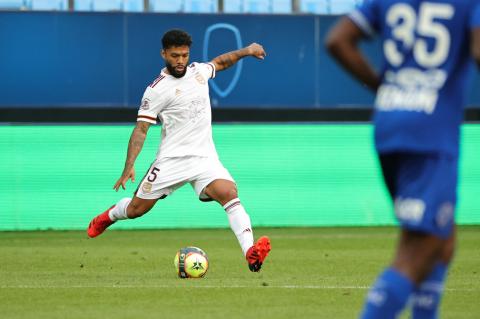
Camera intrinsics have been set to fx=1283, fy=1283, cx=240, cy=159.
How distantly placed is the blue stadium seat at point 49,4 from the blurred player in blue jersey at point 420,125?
1631 centimetres

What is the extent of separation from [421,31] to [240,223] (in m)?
5.89

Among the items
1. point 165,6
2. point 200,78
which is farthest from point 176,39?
point 165,6

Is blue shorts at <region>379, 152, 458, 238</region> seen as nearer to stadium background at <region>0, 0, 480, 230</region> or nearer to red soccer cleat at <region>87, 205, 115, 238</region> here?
red soccer cleat at <region>87, 205, 115, 238</region>

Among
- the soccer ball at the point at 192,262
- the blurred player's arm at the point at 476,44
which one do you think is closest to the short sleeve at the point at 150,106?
the soccer ball at the point at 192,262

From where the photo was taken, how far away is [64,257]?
48.0ft

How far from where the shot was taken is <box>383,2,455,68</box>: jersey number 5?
5.73m

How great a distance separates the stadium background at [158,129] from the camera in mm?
21203

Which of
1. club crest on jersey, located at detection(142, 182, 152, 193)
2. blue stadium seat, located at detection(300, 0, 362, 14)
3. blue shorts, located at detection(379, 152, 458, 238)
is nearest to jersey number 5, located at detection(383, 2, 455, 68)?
blue shorts, located at detection(379, 152, 458, 238)

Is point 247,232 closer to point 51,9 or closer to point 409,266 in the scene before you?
point 409,266

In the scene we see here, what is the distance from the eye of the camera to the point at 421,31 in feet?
18.8

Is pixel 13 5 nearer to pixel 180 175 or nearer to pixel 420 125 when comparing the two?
pixel 180 175

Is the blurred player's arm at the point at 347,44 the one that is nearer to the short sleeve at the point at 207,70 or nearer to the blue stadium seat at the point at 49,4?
the short sleeve at the point at 207,70

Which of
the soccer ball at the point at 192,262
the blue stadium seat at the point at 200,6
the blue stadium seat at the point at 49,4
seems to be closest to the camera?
the soccer ball at the point at 192,262

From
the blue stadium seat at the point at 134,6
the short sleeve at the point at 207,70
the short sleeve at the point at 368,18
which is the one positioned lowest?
the blue stadium seat at the point at 134,6
